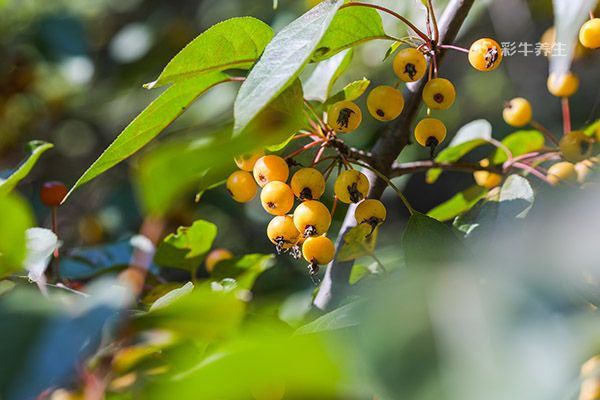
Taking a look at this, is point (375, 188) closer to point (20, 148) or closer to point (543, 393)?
point (543, 393)

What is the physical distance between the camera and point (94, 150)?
2883 mm

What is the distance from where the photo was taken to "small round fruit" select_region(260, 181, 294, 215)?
35.3 inches

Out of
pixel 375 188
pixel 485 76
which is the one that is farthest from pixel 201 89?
Result: pixel 485 76

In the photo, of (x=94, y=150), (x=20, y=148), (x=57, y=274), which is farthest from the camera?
(x=94, y=150)

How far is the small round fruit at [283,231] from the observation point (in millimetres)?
935

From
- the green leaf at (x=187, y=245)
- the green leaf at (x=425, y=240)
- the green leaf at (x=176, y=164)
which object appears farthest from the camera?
the green leaf at (x=187, y=245)

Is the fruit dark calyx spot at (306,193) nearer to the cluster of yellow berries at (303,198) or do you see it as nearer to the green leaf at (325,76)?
the cluster of yellow berries at (303,198)

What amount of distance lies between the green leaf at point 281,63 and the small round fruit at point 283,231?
241mm

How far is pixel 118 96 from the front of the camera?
281 cm

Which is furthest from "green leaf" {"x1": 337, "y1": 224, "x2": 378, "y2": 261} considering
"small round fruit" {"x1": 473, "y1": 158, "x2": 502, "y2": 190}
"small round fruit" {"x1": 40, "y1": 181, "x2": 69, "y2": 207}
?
"small round fruit" {"x1": 40, "y1": 181, "x2": 69, "y2": 207}

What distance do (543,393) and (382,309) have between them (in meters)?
0.09

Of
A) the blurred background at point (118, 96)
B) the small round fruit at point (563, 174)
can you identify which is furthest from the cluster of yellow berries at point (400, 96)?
the blurred background at point (118, 96)

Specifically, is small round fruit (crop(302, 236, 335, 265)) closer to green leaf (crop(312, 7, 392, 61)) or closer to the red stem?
green leaf (crop(312, 7, 392, 61))

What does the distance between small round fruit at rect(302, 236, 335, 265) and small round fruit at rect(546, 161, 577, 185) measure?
15.0 inches
